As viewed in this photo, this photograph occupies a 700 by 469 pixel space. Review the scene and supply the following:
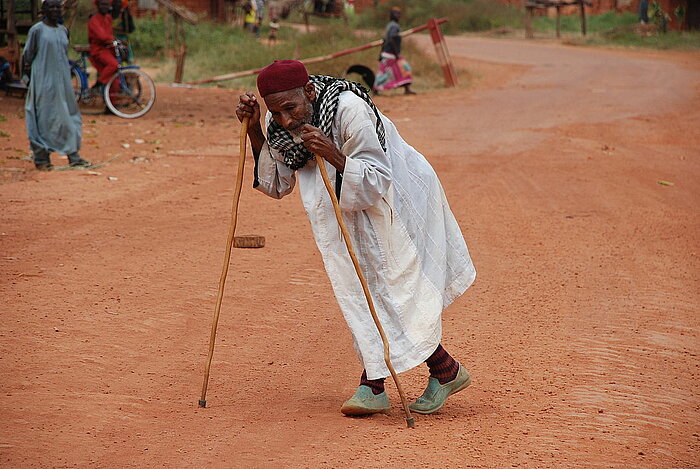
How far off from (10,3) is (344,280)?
42.0 feet

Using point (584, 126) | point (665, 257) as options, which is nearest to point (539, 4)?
point (584, 126)

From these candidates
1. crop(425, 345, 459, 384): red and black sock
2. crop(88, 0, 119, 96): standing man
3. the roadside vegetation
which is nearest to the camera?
crop(425, 345, 459, 384): red and black sock

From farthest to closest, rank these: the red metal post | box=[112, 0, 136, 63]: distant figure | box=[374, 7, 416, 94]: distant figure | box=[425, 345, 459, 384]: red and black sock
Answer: the red metal post < box=[374, 7, 416, 94]: distant figure < box=[112, 0, 136, 63]: distant figure < box=[425, 345, 459, 384]: red and black sock

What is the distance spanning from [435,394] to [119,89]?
1129 centimetres

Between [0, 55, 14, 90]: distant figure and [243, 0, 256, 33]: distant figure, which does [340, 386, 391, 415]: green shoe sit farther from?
[243, 0, 256, 33]: distant figure

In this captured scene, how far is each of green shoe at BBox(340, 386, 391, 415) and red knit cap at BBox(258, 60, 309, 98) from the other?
134 centimetres

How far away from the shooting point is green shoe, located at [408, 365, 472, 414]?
3969 mm

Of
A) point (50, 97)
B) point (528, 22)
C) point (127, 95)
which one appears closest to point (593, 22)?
point (528, 22)

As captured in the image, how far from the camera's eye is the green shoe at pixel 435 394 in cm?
397

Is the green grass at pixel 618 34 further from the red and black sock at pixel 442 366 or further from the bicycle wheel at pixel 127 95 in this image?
the red and black sock at pixel 442 366

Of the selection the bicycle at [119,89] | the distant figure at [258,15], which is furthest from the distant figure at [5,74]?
the distant figure at [258,15]

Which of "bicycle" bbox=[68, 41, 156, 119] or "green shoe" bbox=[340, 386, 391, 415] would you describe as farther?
"bicycle" bbox=[68, 41, 156, 119]

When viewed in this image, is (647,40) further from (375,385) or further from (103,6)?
(375,385)

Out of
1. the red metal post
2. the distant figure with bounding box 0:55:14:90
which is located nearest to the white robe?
the distant figure with bounding box 0:55:14:90
